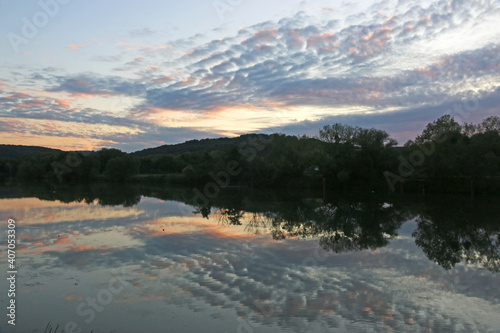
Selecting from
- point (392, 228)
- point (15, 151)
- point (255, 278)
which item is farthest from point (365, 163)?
point (15, 151)

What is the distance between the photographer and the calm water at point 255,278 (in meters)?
7.12

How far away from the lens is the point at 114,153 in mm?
100125

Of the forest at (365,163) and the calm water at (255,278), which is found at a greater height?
the forest at (365,163)

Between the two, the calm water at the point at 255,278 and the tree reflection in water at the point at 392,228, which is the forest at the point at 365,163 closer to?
the tree reflection in water at the point at 392,228

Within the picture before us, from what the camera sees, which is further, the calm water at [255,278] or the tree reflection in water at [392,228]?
the tree reflection in water at [392,228]

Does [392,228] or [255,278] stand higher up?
[255,278]

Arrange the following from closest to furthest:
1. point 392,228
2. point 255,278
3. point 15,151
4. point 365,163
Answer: point 255,278 → point 392,228 → point 365,163 → point 15,151

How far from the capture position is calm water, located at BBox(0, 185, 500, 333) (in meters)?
7.12

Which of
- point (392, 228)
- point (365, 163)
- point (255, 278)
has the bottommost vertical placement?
point (392, 228)

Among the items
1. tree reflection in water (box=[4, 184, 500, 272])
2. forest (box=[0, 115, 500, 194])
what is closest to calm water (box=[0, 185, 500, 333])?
tree reflection in water (box=[4, 184, 500, 272])

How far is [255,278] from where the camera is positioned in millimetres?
9953

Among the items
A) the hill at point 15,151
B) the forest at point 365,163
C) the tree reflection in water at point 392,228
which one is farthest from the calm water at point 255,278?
the hill at point 15,151

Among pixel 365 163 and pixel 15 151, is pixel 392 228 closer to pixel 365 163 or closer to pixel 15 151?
pixel 365 163

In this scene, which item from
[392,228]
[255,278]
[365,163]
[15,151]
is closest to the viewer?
[255,278]
